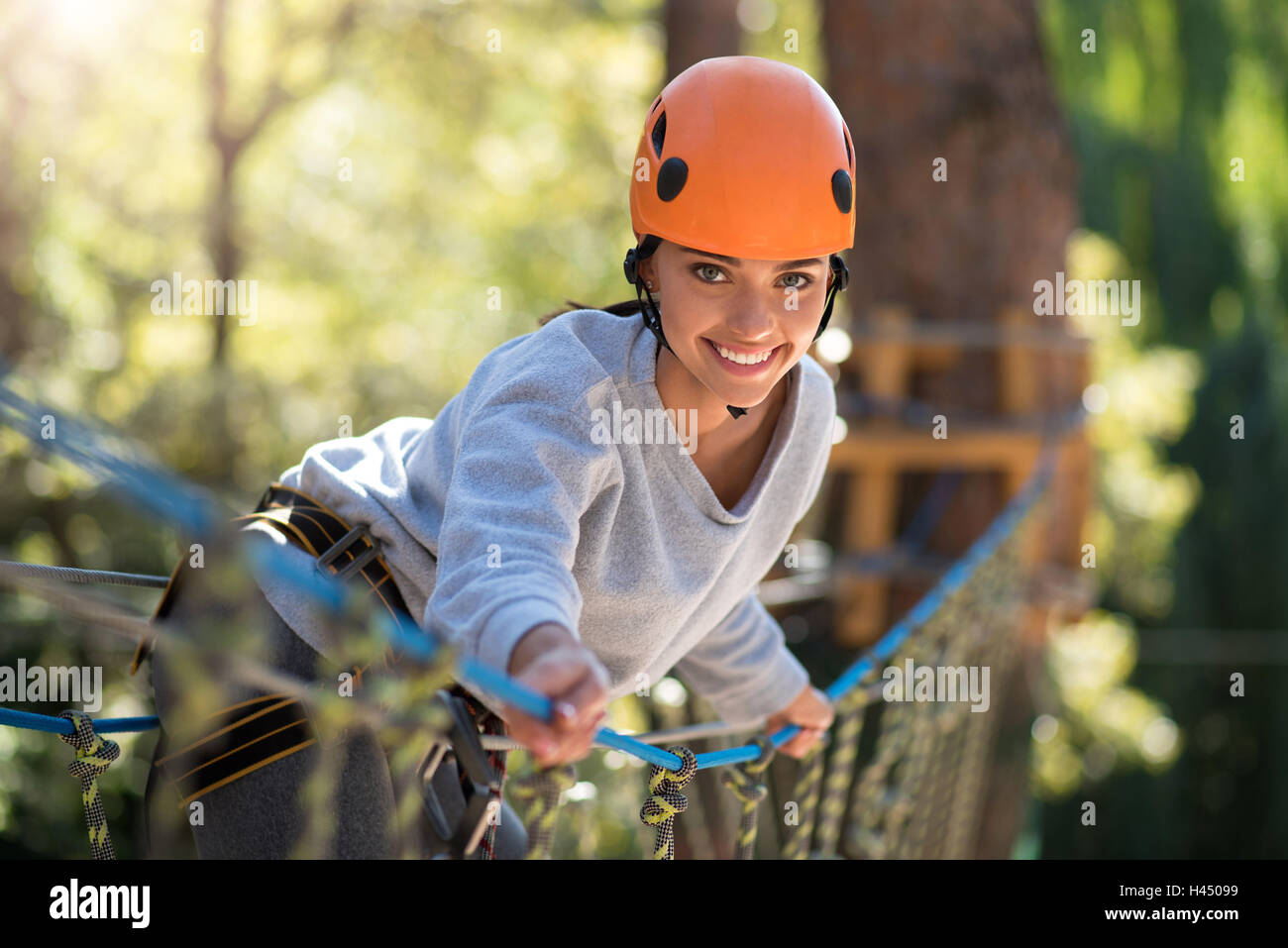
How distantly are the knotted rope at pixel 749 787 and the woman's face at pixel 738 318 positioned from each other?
0.51m

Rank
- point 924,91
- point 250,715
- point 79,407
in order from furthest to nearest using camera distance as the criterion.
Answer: point 79,407
point 924,91
point 250,715

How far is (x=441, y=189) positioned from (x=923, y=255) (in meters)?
7.19

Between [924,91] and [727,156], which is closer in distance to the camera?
[727,156]

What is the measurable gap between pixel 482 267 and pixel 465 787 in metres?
8.61

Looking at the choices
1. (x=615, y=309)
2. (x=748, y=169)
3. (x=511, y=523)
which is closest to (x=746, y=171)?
(x=748, y=169)

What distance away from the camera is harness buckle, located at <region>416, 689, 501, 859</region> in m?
0.93

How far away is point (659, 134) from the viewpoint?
1331 mm

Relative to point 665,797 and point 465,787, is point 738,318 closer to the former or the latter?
point 665,797

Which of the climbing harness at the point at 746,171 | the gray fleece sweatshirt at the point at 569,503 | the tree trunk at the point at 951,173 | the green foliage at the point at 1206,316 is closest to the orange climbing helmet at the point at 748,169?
the climbing harness at the point at 746,171

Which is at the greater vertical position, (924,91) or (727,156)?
(924,91)

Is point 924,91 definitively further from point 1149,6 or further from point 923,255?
point 1149,6

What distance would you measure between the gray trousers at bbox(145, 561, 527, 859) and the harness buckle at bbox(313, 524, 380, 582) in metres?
0.07
